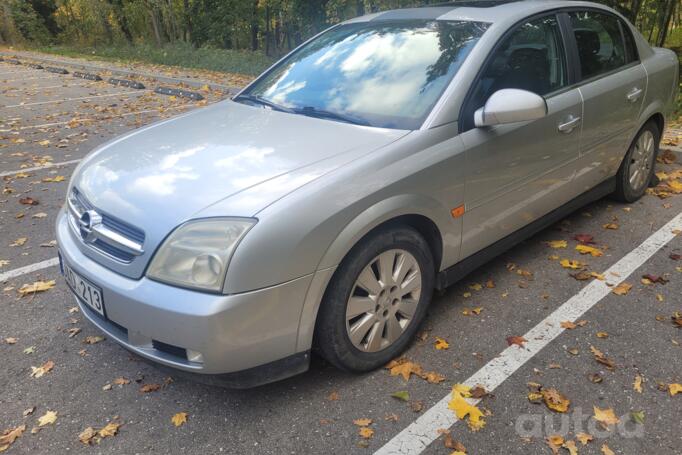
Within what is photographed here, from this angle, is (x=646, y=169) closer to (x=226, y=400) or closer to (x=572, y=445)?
(x=572, y=445)

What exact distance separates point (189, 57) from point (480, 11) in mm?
15412

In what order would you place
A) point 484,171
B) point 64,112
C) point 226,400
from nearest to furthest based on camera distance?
point 226,400 < point 484,171 < point 64,112

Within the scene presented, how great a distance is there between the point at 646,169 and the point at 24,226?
516 centimetres

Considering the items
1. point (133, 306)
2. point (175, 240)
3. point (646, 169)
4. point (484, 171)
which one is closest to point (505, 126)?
point (484, 171)

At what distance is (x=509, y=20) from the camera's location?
3139 mm

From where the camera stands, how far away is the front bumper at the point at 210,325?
208cm

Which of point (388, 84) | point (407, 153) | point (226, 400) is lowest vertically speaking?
point (226, 400)

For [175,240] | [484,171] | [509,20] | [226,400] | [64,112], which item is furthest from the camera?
[64,112]

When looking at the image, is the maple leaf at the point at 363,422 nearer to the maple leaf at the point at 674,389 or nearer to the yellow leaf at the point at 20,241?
the maple leaf at the point at 674,389

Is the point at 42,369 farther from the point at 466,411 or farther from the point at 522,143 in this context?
the point at 522,143

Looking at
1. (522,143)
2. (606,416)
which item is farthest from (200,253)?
(522,143)

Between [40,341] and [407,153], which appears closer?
[407,153]

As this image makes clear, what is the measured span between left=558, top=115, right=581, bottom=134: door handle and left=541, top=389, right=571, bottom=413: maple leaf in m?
1.65

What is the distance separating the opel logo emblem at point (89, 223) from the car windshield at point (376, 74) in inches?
47.9
